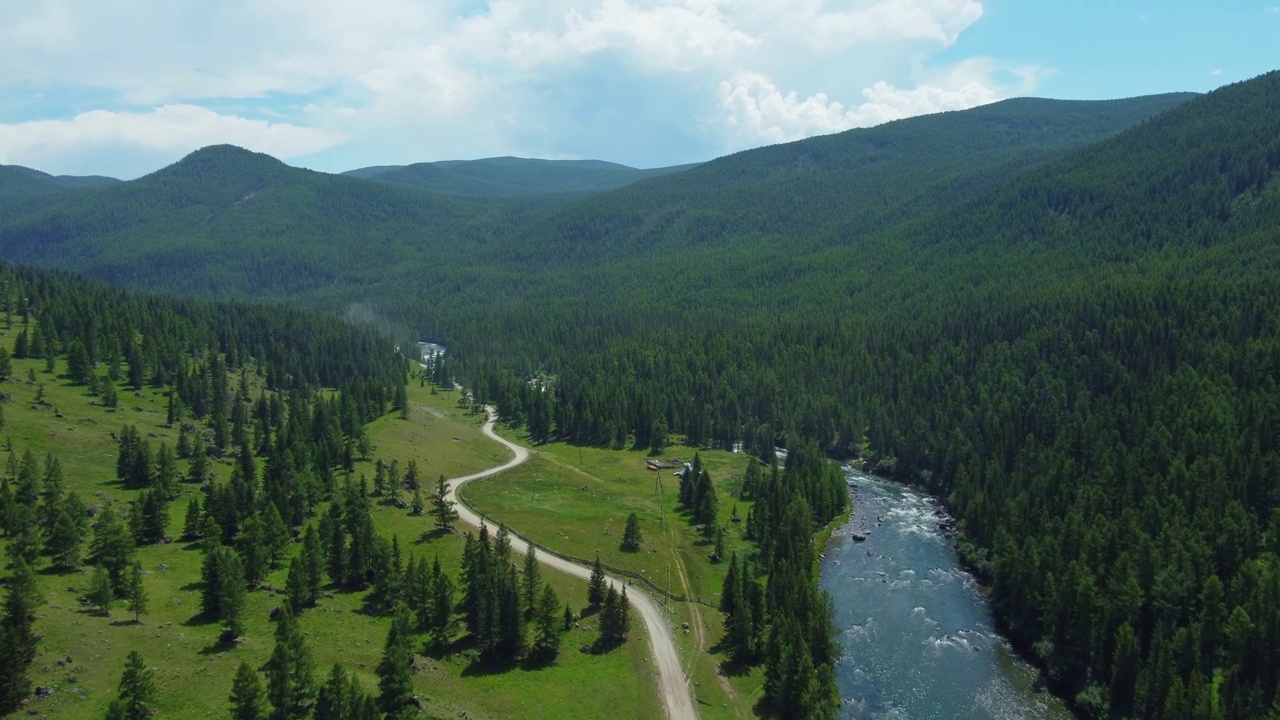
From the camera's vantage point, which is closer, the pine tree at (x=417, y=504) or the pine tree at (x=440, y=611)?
the pine tree at (x=440, y=611)

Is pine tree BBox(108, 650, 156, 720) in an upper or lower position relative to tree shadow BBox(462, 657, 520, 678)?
upper

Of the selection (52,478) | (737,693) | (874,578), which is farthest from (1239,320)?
(52,478)

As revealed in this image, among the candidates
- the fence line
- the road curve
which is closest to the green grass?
the fence line

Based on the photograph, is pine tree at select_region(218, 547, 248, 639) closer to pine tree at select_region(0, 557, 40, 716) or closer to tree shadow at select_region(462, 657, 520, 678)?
pine tree at select_region(0, 557, 40, 716)

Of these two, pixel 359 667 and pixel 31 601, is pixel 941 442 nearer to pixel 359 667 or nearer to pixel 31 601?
pixel 359 667

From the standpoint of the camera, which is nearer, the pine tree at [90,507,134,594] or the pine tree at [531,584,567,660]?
the pine tree at [90,507,134,594]

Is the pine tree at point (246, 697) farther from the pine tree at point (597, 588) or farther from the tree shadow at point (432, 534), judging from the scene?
the tree shadow at point (432, 534)

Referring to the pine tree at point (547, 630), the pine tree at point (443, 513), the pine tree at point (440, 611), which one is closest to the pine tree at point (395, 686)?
the pine tree at point (440, 611)
